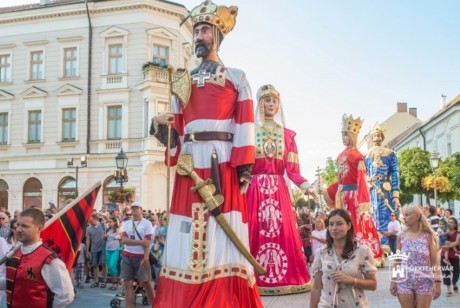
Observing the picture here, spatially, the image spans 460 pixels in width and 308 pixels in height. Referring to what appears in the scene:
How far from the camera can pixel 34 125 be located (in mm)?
36406

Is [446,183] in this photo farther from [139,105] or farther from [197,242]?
[197,242]

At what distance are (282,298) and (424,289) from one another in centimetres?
277

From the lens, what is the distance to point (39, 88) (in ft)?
119

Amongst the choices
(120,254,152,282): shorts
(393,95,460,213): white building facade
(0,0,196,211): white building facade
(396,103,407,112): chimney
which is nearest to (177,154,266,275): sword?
(120,254,152,282): shorts

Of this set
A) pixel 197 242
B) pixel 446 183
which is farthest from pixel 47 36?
pixel 197 242

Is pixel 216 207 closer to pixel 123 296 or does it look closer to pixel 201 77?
pixel 201 77

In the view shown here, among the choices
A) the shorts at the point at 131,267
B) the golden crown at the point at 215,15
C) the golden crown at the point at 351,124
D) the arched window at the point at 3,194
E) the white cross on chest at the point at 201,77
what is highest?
the golden crown at the point at 215,15

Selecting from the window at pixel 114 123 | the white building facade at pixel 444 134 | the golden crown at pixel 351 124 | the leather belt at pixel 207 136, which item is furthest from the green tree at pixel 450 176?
the leather belt at pixel 207 136

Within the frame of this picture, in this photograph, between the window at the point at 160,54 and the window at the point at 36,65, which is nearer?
the window at the point at 160,54

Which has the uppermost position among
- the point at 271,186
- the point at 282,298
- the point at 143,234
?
the point at 271,186

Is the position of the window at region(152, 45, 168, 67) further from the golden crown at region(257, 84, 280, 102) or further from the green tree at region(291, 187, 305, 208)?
the golden crown at region(257, 84, 280, 102)

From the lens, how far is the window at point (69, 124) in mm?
35406

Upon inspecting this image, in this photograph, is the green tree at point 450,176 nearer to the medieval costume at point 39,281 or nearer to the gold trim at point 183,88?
the gold trim at point 183,88

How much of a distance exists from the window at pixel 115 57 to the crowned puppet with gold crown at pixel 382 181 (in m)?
23.4
